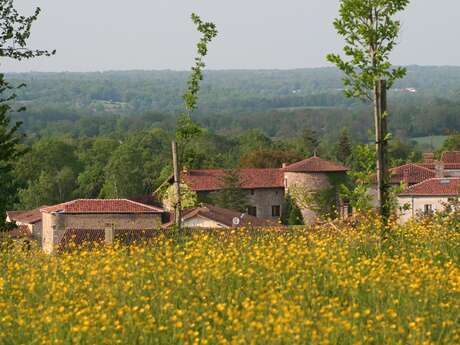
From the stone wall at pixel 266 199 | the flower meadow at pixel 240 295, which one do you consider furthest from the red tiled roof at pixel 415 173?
the flower meadow at pixel 240 295

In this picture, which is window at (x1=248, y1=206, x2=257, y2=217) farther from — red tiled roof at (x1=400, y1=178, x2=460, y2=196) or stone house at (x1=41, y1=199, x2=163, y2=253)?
stone house at (x1=41, y1=199, x2=163, y2=253)

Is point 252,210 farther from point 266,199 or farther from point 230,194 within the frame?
point 230,194

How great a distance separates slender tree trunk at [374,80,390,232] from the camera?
1414cm

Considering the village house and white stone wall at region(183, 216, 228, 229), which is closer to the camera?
white stone wall at region(183, 216, 228, 229)

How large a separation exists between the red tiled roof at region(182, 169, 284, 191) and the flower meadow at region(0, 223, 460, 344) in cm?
6840

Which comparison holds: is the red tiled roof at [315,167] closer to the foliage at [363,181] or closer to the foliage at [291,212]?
the foliage at [291,212]

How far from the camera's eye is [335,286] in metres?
10.6

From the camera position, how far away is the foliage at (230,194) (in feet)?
261

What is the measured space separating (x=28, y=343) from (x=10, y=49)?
47.9 ft

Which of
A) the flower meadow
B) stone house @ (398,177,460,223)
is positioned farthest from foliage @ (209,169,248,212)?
the flower meadow

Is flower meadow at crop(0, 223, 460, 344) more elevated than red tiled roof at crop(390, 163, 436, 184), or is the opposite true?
flower meadow at crop(0, 223, 460, 344)

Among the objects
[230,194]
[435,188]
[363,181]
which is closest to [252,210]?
[230,194]

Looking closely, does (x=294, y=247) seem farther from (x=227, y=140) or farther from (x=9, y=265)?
(x=227, y=140)

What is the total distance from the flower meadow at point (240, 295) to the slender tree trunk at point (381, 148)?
1.21 metres
